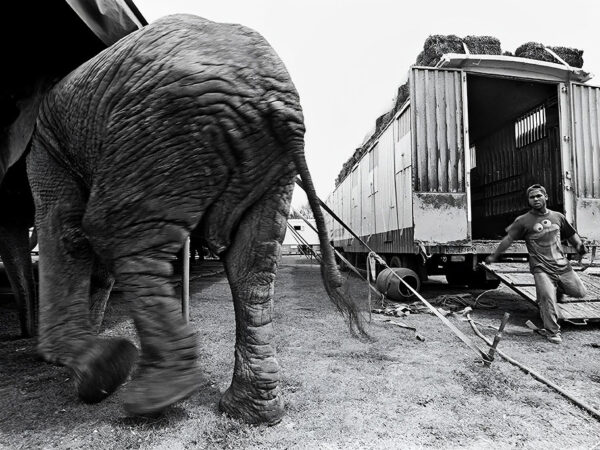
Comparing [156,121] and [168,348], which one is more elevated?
[156,121]

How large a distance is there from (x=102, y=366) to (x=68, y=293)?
483 millimetres

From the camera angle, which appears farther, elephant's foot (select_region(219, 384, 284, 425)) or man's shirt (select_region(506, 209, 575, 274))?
man's shirt (select_region(506, 209, 575, 274))

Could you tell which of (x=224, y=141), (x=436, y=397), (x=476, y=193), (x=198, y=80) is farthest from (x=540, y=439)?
(x=476, y=193)

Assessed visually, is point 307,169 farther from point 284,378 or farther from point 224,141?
point 284,378

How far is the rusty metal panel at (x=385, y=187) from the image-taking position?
7.64m

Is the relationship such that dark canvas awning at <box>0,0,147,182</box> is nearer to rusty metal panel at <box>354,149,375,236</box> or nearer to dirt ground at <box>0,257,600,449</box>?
dirt ground at <box>0,257,600,449</box>

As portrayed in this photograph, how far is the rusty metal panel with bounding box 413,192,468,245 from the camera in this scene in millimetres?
6188

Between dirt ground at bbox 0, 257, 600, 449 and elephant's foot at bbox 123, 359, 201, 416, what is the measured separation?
0.15 m

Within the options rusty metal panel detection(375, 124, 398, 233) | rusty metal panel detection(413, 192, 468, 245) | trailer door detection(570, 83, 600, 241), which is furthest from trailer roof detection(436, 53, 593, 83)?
rusty metal panel detection(413, 192, 468, 245)

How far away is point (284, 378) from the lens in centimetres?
271

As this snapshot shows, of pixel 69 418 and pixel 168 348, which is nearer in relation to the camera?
pixel 168 348

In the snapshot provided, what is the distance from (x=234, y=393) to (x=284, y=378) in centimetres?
75

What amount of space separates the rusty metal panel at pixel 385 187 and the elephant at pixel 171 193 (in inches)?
224

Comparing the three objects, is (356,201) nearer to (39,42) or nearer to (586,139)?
(586,139)
